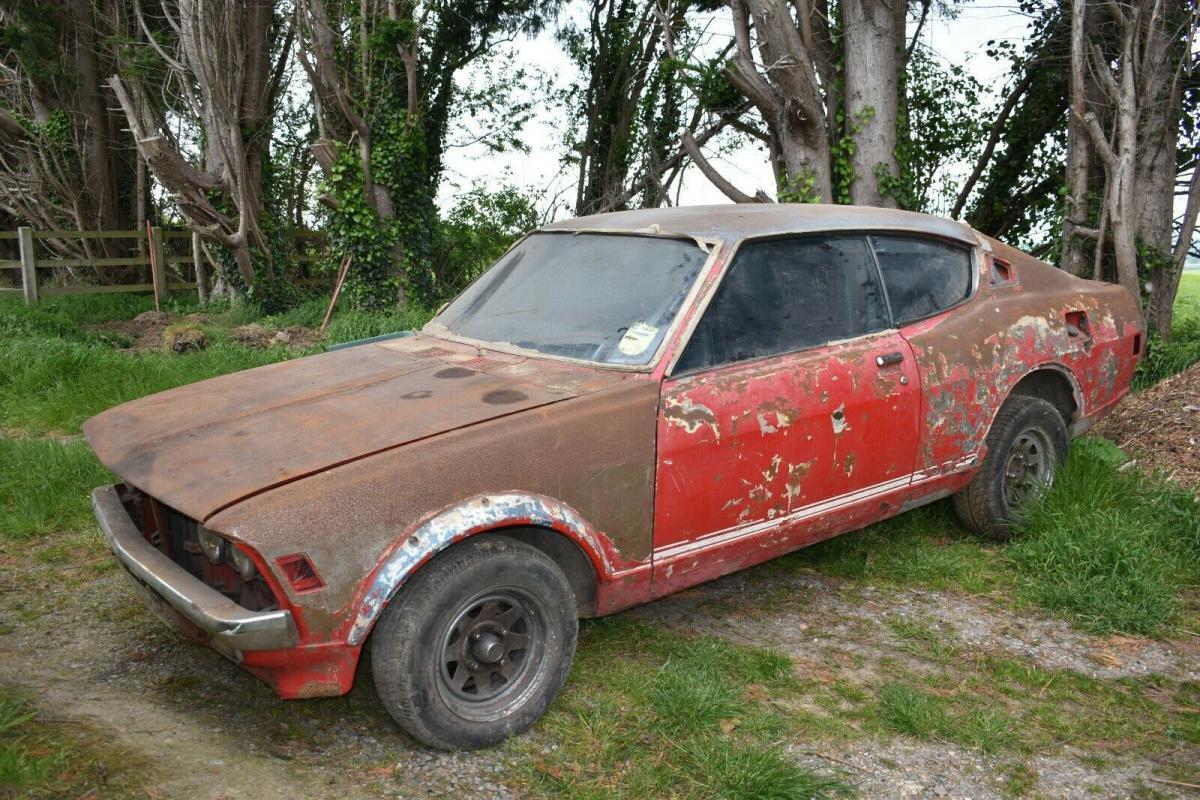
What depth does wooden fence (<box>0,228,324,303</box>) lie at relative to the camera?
14.8m

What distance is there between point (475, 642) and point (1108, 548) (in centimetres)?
316

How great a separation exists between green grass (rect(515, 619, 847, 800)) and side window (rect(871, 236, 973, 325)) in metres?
1.71

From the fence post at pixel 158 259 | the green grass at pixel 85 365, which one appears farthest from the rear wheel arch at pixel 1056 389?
the fence post at pixel 158 259

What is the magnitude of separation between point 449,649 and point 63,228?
1650cm

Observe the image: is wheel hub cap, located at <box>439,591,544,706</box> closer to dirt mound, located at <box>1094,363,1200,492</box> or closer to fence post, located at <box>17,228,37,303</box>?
dirt mound, located at <box>1094,363,1200,492</box>

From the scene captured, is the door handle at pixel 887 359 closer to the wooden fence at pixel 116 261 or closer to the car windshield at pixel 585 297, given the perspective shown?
the car windshield at pixel 585 297

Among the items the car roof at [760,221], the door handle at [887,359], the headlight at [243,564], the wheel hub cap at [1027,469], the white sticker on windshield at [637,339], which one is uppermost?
the car roof at [760,221]

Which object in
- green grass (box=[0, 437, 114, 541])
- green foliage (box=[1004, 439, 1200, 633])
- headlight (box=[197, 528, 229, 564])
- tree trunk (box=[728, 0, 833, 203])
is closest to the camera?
headlight (box=[197, 528, 229, 564])

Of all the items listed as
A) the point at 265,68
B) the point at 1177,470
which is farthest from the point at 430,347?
the point at 265,68

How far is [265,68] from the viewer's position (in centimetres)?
1411

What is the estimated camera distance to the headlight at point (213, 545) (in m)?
3.09

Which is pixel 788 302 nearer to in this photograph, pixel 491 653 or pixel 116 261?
pixel 491 653

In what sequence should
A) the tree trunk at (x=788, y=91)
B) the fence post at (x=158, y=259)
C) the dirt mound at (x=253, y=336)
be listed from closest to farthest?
the tree trunk at (x=788, y=91), the dirt mound at (x=253, y=336), the fence post at (x=158, y=259)

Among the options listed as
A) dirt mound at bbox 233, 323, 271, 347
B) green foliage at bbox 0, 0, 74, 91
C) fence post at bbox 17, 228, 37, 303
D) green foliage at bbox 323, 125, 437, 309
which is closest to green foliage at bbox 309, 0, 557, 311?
green foliage at bbox 323, 125, 437, 309
